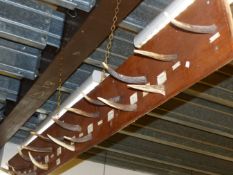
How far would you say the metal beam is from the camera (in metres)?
1.98

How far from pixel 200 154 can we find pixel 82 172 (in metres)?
1.40

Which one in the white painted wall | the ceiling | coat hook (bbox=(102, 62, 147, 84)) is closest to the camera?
coat hook (bbox=(102, 62, 147, 84))

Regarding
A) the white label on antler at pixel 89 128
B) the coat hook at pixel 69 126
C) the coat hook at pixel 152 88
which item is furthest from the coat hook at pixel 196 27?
the coat hook at pixel 69 126

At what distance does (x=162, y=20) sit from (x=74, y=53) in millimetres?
840

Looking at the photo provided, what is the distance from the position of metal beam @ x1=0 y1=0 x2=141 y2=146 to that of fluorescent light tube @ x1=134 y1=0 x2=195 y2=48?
217 millimetres

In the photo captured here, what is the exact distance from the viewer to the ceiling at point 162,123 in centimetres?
265

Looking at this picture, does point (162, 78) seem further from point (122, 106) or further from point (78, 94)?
point (78, 94)

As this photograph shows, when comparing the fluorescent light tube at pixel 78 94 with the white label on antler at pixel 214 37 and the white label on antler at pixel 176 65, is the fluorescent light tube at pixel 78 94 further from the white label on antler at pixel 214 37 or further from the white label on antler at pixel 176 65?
the white label on antler at pixel 214 37

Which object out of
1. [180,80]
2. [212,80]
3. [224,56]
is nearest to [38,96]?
[212,80]

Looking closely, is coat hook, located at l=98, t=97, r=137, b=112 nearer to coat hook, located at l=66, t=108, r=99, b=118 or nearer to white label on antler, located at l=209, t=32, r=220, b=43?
coat hook, located at l=66, t=108, r=99, b=118

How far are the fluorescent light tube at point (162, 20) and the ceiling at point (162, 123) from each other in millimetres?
500

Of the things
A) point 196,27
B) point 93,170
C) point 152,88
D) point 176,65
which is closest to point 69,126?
point 152,88

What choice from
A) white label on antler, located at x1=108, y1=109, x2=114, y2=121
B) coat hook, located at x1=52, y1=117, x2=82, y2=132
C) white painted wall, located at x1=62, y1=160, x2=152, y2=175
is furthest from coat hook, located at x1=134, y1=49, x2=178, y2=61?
white painted wall, located at x1=62, y1=160, x2=152, y2=175

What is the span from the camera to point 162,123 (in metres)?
3.99
